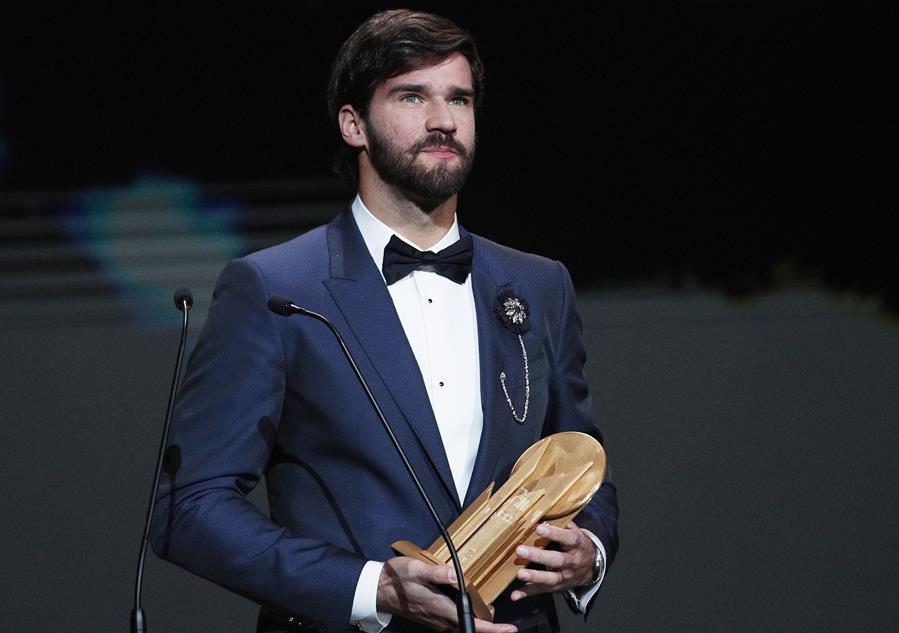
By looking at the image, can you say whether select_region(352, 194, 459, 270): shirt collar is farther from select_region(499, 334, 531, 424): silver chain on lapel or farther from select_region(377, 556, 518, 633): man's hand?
select_region(377, 556, 518, 633): man's hand

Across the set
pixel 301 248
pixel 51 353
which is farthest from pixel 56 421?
pixel 301 248

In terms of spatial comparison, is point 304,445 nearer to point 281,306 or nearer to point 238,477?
point 238,477

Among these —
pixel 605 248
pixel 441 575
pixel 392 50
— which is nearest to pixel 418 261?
pixel 392 50

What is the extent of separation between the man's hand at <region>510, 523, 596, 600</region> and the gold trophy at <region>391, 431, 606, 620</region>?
0.02m

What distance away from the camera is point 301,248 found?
203 cm

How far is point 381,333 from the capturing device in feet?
6.32

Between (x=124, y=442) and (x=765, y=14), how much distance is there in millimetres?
1976

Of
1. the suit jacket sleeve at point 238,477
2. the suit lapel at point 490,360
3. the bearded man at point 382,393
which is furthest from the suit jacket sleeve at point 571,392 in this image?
the suit jacket sleeve at point 238,477

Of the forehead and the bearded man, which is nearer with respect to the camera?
the bearded man

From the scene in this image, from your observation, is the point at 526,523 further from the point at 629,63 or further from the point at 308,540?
A: the point at 629,63

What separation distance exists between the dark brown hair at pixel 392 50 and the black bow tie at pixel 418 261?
247 mm

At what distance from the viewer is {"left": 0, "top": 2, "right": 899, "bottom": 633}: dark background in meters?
3.13

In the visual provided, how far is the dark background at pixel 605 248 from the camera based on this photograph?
313 cm

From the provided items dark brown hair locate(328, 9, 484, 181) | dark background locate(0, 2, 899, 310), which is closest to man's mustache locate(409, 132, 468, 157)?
dark brown hair locate(328, 9, 484, 181)
